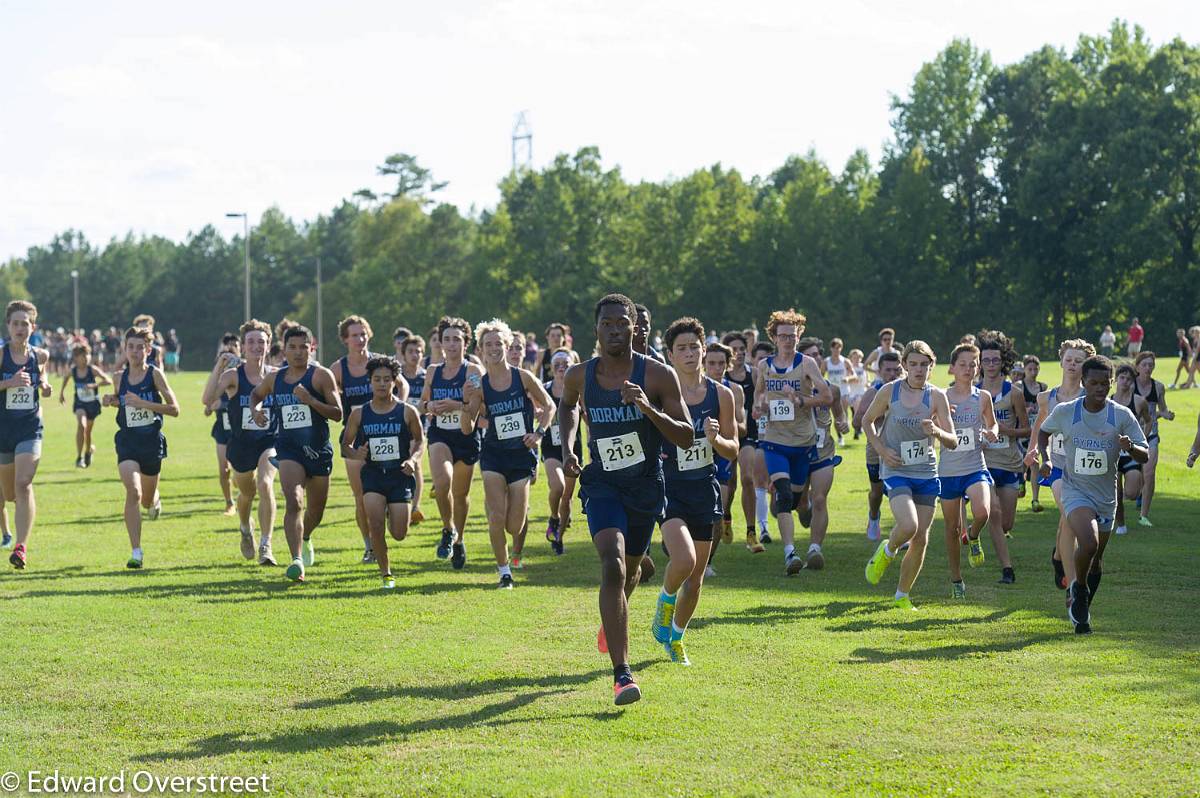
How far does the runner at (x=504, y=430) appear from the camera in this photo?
12109 mm

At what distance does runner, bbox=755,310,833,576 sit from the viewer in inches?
518

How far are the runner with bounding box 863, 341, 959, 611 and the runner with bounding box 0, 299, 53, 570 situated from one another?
800 cm

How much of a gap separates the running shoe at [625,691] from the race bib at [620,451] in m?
1.18

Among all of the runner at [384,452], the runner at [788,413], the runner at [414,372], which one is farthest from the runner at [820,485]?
the runner at [414,372]

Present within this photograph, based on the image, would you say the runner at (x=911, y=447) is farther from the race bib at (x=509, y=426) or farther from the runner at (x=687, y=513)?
the race bib at (x=509, y=426)

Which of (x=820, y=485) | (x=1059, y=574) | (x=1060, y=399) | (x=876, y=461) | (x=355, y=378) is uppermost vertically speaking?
(x=355, y=378)

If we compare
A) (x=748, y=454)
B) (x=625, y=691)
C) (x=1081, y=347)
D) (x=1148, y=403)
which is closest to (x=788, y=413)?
(x=748, y=454)

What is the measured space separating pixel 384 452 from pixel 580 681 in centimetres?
406

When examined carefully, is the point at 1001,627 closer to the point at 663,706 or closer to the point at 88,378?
the point at 663,706

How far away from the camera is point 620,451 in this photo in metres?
8.08

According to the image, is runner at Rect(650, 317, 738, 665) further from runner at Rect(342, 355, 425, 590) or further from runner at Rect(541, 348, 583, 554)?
A: runner at Rect(541, 348, 583, 554)

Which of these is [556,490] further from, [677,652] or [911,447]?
[677,652]

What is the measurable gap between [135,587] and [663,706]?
6.42 meters

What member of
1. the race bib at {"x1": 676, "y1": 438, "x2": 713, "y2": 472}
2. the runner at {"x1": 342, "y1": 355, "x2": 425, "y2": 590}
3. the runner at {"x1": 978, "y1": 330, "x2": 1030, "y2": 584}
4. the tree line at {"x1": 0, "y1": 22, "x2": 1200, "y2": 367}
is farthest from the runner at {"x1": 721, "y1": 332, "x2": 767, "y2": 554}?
the tree line at {"x1": 0, "y1": 22, "x2": 1200, "y2": 367}
